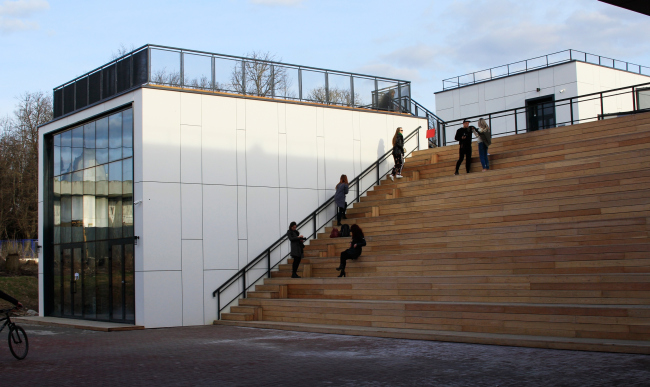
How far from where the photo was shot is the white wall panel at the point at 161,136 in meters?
18.4

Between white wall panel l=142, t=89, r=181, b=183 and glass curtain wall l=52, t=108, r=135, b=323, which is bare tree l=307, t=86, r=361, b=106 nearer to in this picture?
white wall panel l=142, t=89, r=181, b=183

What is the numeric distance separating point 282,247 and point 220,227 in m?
2.24

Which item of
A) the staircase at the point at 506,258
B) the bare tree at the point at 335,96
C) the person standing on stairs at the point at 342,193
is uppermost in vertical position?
the bare tree at the point at 335,96

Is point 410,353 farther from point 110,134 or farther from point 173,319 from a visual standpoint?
point 110,134

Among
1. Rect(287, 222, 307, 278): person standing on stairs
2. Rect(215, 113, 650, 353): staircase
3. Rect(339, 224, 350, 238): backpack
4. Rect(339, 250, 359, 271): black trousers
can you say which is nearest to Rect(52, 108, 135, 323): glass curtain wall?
Rect(215, 113, 650, 353): staircase

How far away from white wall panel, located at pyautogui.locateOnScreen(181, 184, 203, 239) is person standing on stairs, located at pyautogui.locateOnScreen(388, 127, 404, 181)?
6815 millimetres

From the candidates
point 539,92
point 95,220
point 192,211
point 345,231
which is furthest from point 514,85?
point 95,220

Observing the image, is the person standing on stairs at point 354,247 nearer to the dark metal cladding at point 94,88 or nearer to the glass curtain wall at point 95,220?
the glass curtain wall at point 95,220

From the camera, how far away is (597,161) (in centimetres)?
1702

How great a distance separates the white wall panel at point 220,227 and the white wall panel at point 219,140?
35cm

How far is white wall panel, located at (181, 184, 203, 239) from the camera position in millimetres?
18766

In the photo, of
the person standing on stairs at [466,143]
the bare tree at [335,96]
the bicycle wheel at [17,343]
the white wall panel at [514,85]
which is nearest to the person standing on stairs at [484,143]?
the person standing on stairs at [466,143]

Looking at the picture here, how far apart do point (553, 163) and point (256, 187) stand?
8498mm

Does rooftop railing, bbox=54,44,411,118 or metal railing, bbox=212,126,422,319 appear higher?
rooftop railing, bbox=54,44,411,118
